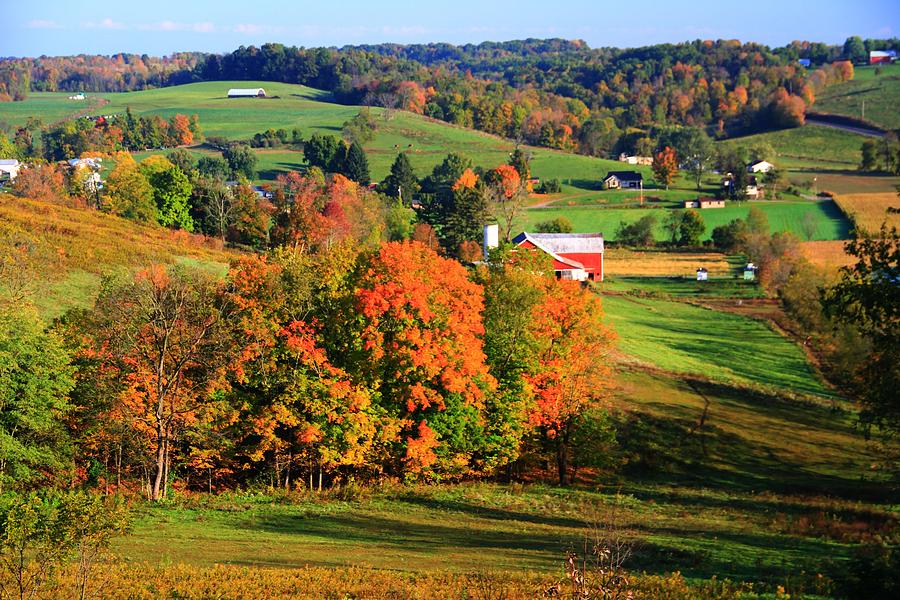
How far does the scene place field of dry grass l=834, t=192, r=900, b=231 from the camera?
9625cm

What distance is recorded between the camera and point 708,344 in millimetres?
58812

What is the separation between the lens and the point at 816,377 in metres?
52.3

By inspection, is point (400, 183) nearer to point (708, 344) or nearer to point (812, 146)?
point (708, 344)

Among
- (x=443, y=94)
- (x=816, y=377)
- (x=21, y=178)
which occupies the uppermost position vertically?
(x=443, y=94)

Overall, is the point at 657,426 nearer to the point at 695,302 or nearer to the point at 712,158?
the point at 695,302

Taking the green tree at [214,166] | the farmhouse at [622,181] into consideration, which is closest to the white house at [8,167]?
the green tree at [214,166]

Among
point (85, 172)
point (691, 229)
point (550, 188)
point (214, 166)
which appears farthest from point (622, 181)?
point (85, 172)

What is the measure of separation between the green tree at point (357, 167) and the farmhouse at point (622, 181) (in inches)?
1419

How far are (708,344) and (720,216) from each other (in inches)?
2125

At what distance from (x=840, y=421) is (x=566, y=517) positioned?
2313cm

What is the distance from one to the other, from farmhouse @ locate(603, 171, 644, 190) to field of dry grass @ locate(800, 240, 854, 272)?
1540 inches

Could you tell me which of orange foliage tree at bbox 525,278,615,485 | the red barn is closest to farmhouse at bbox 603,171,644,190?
the red barn

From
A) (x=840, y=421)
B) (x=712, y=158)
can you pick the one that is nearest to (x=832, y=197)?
(x=712, y=158)

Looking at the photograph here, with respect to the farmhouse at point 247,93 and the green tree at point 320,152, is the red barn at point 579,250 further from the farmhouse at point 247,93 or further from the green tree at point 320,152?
the farmhouse at point 247,93
